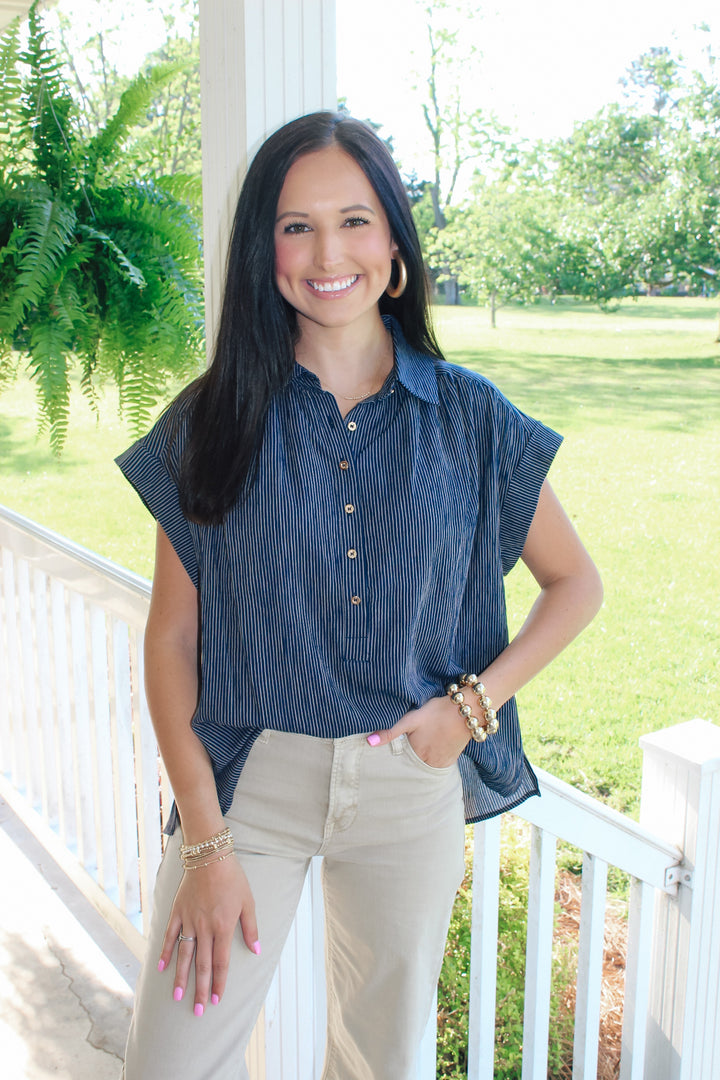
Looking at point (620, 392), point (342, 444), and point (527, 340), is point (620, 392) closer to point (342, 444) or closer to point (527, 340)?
point (527, 340)

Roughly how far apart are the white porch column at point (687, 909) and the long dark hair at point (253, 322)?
2.46 feet

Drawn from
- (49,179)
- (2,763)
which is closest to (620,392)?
(2,763)

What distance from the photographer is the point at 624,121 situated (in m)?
6.10

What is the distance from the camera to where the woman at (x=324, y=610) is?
3.27 ft

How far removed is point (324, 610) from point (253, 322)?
32cm

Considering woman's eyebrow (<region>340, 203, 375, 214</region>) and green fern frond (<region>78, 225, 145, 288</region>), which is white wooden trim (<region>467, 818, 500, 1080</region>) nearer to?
woman's eyebrow (<region>340, 203, 375, 214</region>)

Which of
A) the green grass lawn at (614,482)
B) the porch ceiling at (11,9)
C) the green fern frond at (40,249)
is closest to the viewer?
the green fern frond at (40,249)

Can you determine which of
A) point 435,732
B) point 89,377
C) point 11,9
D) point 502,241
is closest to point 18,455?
point 502,241

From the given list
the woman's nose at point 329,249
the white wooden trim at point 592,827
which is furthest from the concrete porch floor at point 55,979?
the woman's nose at point 329,249

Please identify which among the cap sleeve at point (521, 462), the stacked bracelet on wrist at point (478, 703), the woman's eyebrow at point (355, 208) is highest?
the woman's eyebrow at point (355, 208)

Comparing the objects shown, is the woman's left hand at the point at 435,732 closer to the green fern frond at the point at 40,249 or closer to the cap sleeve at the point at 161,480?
the cap sleeve at the point at 161,480

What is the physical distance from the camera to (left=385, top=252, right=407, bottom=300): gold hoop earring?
1.06 m

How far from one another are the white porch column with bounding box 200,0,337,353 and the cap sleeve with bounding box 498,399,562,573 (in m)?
0.44

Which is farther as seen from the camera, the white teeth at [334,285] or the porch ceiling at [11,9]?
the porch ceiling at [11,9]
